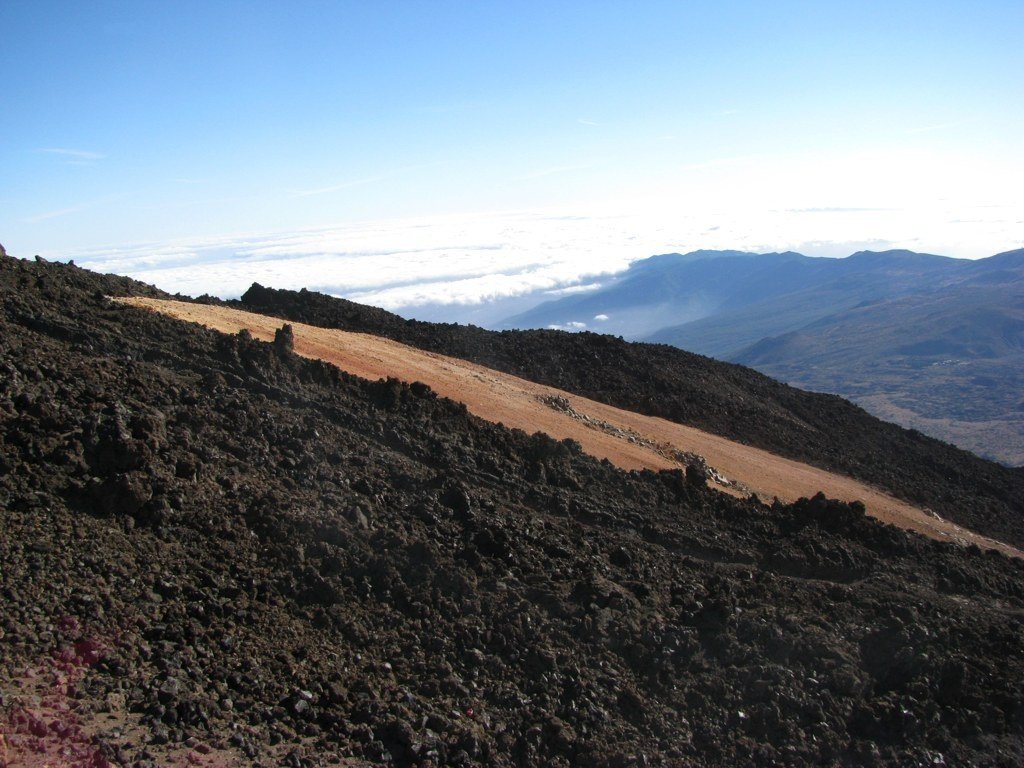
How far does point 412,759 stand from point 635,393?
A: 21.0 metres

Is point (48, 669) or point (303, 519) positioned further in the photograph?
point (303, 519)

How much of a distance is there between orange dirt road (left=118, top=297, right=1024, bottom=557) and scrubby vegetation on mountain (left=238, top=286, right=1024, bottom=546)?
3.66ft

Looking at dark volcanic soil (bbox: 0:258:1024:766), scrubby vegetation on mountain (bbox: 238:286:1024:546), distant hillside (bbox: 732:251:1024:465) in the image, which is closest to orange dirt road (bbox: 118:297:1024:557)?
scrubby vegetation on mountain (bbox: 238:286:1024:546)

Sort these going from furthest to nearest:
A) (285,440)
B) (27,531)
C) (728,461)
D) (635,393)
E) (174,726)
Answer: (635,393) < (728,461) < (285,440) < (27,531) < (174,726)

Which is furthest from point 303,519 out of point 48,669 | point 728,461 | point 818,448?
point 818,448

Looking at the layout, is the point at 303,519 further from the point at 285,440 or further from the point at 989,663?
the point at 989,663

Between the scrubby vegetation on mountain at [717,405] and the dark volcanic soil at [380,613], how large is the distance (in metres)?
12.5

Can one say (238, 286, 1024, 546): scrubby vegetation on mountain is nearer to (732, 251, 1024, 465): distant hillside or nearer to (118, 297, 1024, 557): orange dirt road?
(118, 297, 1024, 557): orange dirt road

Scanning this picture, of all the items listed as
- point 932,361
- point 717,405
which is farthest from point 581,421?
point 932,361

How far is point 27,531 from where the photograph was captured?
718 centimetres

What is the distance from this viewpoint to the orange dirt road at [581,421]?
1866cm

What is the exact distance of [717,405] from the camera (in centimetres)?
2755

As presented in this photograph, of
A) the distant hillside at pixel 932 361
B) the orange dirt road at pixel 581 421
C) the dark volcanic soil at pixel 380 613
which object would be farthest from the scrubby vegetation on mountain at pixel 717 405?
the distant hillside at pixel 932 361

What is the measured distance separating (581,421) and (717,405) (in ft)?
27.5
